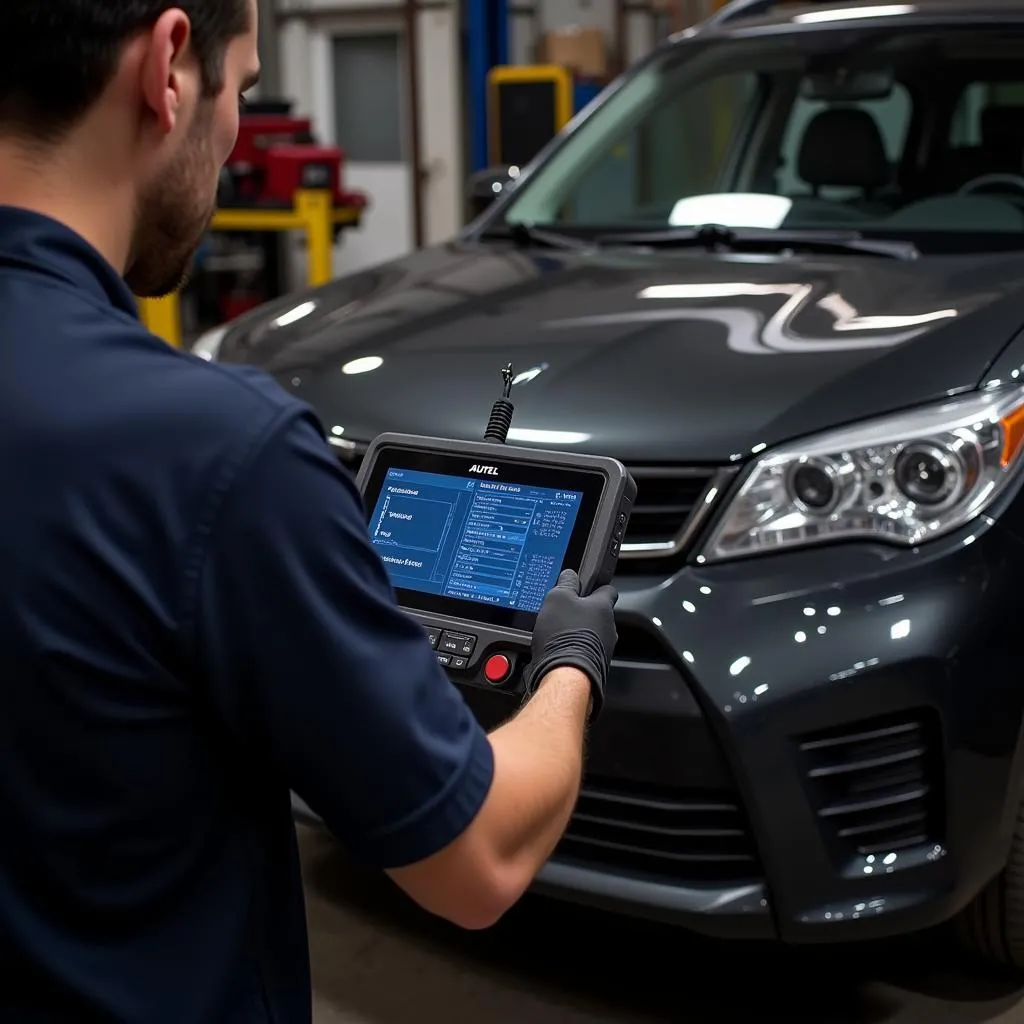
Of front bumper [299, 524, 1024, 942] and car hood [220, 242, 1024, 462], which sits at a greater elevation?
car hood [220, 242, 1024, 462]

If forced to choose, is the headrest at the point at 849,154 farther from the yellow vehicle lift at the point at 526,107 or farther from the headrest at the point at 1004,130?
the yellow vehicle lift at the point at 526,107

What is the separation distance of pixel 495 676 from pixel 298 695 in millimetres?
533

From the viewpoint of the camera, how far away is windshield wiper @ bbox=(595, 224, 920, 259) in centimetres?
250

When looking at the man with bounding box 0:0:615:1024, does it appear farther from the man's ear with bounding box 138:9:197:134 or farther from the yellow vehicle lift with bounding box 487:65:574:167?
the yellow vehicle lift with bounding box 487:65:574:167

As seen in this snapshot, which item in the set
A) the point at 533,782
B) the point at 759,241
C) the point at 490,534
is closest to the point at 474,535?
the point at 490,534

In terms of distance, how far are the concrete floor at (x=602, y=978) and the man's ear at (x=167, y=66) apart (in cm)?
158

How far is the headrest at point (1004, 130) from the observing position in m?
2.85

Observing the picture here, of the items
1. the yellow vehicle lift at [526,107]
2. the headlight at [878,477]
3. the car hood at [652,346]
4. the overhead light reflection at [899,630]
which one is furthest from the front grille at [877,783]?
the yellow vehicle lift at [526,107]

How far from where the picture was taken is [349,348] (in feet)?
7.52

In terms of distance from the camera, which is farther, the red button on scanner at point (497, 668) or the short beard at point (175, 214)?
the red button on scanner at point (497, 668)

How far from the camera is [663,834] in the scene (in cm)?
186

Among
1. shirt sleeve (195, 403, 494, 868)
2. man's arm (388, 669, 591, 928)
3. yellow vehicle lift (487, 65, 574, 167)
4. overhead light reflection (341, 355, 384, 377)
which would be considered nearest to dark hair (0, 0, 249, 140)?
shirt sleeve (195, 403, 494, 868)

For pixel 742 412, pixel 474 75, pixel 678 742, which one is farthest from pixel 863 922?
pixel 474 75

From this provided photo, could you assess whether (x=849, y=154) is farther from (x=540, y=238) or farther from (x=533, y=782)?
(x=533, y=782)
